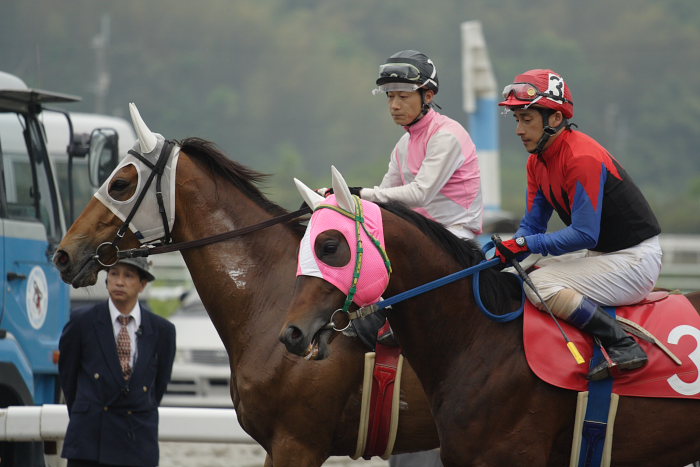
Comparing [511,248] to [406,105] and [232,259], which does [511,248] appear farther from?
[232,259]

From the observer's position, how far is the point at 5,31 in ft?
34.2

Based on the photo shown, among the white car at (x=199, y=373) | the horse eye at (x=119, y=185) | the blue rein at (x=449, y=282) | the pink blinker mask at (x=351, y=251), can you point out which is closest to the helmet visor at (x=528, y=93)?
the blue rein at (x=449, y=282)

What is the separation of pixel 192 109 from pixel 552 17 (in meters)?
26.1

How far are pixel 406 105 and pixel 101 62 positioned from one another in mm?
47688

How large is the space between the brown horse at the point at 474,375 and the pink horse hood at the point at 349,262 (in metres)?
0.02

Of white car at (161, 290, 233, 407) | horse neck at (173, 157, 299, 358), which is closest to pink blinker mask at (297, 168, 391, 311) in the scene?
horse neck at (173, 157, 299, 358)

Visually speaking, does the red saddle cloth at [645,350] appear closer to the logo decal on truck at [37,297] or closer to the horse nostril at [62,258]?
the horse nostril at [62,258]

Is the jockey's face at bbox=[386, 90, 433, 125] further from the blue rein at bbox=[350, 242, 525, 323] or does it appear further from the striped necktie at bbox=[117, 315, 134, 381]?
the striped necktie at bbox=[117, 315, 134, 381]

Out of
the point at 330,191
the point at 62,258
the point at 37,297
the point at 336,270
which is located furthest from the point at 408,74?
the point at 37,297

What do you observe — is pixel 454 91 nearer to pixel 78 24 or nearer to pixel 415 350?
pixel 78 24

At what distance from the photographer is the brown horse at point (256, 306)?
5.31 metres

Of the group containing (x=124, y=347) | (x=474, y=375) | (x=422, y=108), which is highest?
(x=422, y=108)

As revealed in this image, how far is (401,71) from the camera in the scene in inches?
221

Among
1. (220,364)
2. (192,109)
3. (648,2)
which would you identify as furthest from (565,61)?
(220,364)
